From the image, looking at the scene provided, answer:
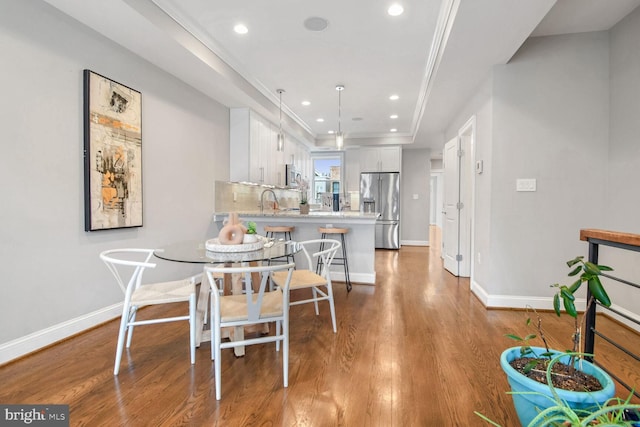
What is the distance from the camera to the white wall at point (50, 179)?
2.10 meters

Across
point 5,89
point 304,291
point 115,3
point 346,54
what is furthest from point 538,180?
point 5,89

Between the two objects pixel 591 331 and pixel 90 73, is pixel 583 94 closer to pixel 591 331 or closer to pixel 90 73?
pixel 591 331

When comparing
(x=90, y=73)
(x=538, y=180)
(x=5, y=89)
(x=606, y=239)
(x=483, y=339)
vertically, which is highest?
(x=90, y=73)

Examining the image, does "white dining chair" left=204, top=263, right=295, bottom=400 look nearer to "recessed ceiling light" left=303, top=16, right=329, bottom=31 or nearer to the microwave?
"recessed ceiling light" left=303, top=16, right=329, bottom=31

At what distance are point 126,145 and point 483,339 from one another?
11.4 ft

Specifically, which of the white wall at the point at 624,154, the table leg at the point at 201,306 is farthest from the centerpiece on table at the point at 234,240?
the white wall at the point at 624,154

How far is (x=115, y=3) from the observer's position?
2275mm

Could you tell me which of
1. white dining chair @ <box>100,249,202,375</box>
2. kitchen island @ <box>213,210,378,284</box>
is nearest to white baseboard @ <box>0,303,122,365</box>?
white dining chair @ <box>100,249,202,375</box>

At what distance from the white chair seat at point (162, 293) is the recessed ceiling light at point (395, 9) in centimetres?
268

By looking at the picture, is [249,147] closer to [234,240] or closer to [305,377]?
[234,240]

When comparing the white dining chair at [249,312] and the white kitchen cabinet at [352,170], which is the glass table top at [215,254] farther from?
the white kitchen cabinet at [352,170]

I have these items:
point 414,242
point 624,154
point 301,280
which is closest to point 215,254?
point 301,280

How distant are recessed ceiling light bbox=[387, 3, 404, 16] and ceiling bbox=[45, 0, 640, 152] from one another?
0.03 metres

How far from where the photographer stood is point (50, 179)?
2330mm
